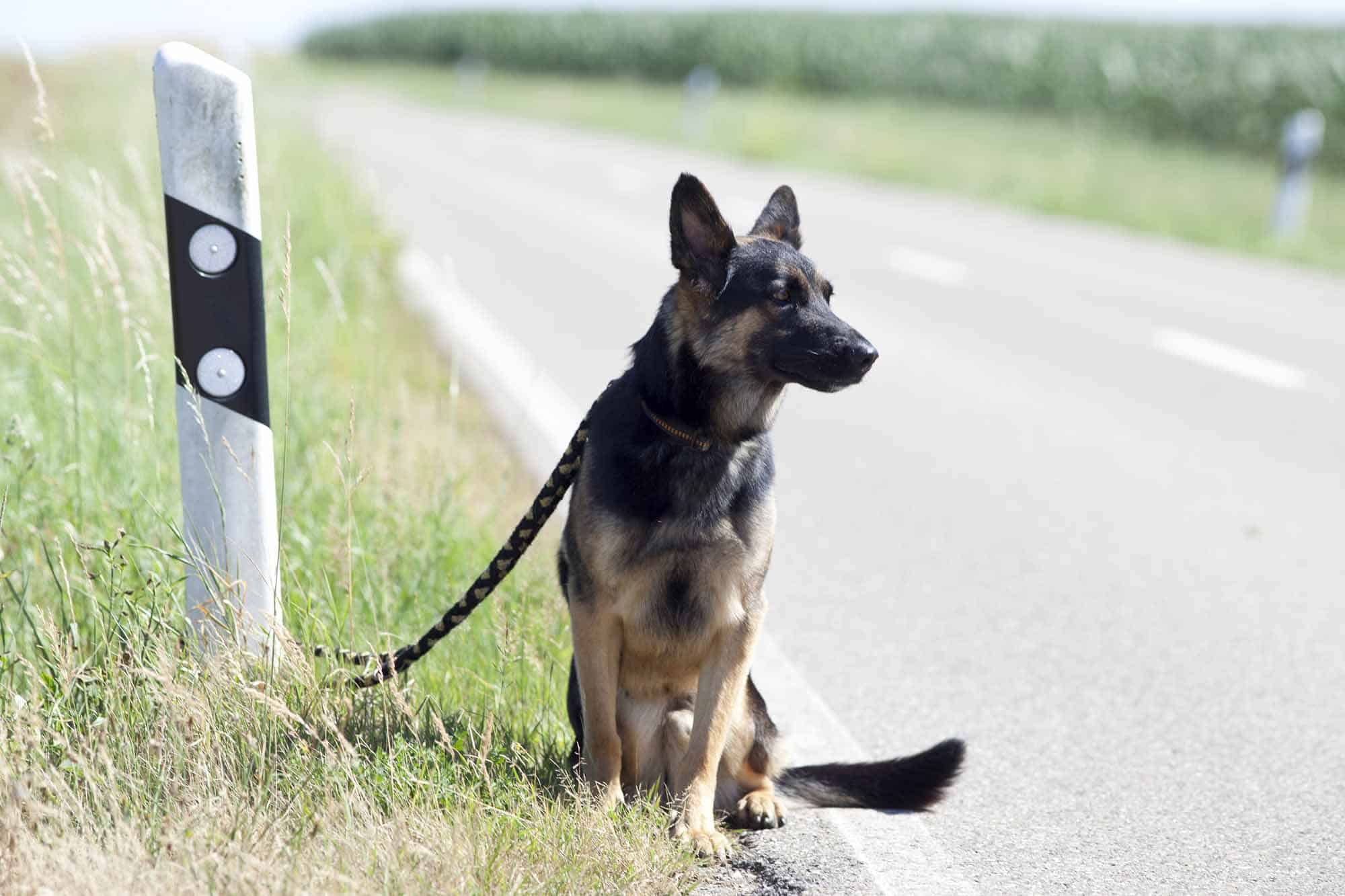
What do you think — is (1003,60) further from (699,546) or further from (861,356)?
(699,546)

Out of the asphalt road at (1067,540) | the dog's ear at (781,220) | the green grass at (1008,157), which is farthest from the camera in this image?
the green grass at (1008,157)

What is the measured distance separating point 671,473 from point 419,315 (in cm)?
644

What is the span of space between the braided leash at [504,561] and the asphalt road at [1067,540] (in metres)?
1.04

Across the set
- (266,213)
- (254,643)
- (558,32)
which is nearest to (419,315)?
(266,213)

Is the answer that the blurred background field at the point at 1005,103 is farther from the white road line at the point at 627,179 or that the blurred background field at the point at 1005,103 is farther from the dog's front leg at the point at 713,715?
the dog's front leg at the point at 713,715

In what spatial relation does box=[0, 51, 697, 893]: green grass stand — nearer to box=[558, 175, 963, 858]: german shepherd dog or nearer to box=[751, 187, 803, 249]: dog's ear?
box=[558, 175, 963, 858]: german shepherd dog

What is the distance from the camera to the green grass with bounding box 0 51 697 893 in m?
2.71

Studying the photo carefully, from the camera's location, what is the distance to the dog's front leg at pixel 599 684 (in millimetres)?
3225

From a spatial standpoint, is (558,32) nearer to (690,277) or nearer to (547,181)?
(547,181)

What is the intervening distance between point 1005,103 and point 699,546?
3096 centimetres

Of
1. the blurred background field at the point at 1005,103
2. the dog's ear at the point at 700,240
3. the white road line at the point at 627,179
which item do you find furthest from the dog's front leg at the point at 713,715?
the white road line at the point at 627,179

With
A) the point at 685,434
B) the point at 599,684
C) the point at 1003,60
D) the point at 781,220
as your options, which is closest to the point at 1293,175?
the point at 781,220

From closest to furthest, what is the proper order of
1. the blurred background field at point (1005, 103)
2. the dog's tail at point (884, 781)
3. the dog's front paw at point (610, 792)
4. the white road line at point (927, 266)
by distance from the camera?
the dog's front paw at point (610, 792) → the dog's tail at point (884, 781) → the white road line at point (927, 266) → the blurred background field at point (1005, 103)

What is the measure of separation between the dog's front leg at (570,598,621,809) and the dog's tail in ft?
1.53
